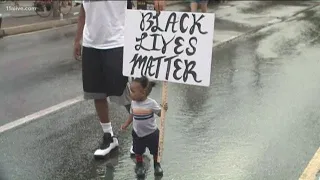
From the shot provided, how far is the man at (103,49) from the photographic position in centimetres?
432

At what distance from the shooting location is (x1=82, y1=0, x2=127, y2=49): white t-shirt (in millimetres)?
4297

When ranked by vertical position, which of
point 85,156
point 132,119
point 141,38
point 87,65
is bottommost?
point 85,156

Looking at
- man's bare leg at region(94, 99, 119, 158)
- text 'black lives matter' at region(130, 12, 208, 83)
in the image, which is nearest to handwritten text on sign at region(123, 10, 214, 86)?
text 'black lives matter' at region(130, 12, 208, 83)

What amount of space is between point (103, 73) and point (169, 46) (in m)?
0.81

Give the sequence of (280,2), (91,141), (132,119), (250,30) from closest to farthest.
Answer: (132,119) < (91,141) < (250,30) < (280,2)

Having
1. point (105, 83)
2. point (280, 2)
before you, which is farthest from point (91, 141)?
point (280, 2)

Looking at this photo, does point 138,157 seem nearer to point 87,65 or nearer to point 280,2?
point 87,65

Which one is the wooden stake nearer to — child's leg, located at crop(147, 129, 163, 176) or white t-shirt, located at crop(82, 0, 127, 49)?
child's leg, located at crop(147, 129, 163, 176)

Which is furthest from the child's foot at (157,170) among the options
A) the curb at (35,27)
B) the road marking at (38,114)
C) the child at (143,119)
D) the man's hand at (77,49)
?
the curb at (35,27)

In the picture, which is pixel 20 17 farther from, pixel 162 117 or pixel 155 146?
pixel 162 117

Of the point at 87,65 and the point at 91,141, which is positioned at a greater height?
the point at 87,65

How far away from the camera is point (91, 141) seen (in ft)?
16.7

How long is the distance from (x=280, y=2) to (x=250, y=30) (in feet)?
25.8

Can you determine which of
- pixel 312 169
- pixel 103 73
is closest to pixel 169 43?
pixel 103 73
